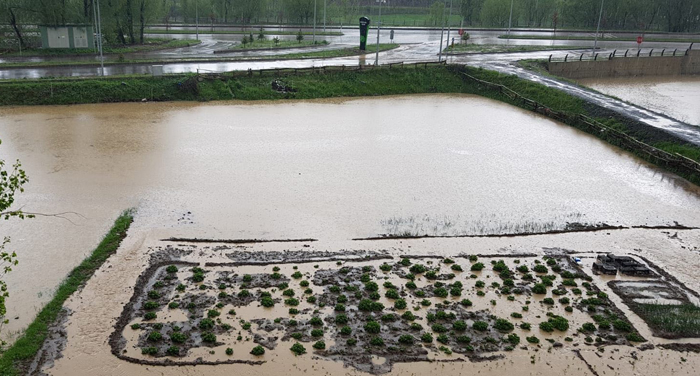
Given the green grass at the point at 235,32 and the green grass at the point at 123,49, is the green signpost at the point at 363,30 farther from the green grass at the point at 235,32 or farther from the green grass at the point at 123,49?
the green grass at the point at 123,49

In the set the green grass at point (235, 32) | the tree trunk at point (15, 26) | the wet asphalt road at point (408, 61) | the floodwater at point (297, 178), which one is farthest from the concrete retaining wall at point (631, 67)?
the tree trunk at point (15, 26)

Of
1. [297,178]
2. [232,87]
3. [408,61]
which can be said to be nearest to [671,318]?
[297,178]

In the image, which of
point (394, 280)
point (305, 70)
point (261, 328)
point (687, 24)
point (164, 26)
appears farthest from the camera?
point (687, 24)

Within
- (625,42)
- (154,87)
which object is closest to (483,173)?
(154,87)

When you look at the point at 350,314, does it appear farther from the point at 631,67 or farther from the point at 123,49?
the point at 631,67

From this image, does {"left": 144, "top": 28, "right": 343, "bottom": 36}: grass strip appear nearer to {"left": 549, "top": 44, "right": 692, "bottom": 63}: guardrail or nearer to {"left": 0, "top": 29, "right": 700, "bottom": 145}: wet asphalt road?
{"left": 0, "top": 29, "right": 700, "bottom": 145}: wet asphalt road

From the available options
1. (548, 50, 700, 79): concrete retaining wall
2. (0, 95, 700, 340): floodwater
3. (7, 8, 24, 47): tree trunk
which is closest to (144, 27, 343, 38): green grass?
(7, 8, 24, 47): tree trunk

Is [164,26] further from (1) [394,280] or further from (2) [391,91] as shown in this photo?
(1) [394,280]
